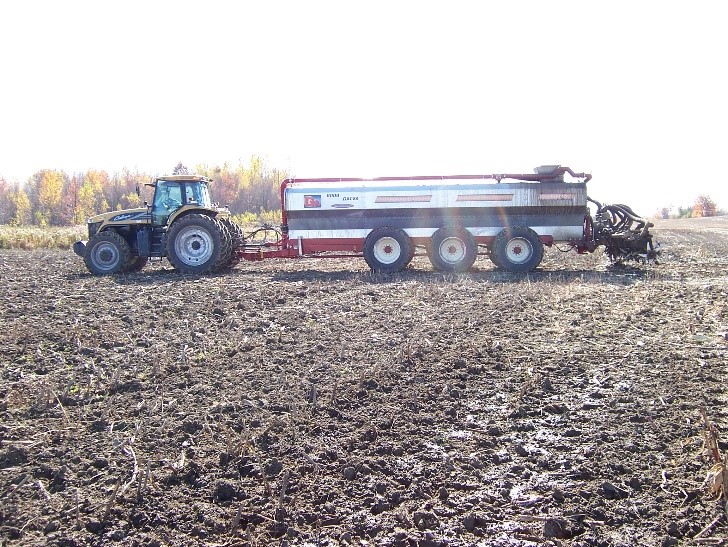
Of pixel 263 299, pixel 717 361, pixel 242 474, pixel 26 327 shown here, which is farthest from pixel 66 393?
pixel 717 361

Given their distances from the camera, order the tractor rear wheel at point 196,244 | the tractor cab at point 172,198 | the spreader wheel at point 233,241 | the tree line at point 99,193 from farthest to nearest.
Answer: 1. the tree line at point 99,193
2. the spreader wheel at point 233,241
3. the tractor cab at point 172,198
4. the tractor rear wheel at point 196,244

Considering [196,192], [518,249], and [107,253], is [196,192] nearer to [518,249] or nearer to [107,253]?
[107,253]

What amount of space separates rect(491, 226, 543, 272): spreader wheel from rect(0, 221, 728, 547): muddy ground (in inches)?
187

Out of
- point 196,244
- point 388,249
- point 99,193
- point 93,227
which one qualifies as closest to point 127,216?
point 93,227

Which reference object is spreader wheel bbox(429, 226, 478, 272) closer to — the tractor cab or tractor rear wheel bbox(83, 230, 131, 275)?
the tractor cab

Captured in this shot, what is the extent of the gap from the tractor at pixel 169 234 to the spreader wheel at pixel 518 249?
607 cm

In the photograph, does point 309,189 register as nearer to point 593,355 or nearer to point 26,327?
point 26,327

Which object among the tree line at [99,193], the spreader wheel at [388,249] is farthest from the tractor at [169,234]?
the tree line at [99,193]

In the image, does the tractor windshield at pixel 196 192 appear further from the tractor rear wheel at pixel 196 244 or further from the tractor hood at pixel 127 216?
the tractor hood at pixel 127 216

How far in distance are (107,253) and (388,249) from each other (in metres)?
6.40

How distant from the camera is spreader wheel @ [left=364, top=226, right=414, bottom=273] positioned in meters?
14.4

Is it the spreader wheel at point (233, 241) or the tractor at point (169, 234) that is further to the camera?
the spreader wheel at point (233, 241)

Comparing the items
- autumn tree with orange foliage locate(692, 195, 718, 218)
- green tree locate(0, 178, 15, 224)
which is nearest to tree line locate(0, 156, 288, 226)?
green tree locate(0, 178, 15, 224)

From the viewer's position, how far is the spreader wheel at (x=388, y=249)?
14.4 meters
